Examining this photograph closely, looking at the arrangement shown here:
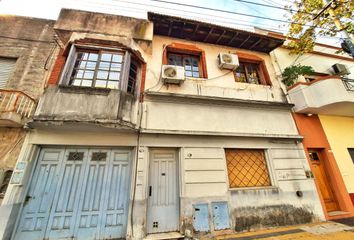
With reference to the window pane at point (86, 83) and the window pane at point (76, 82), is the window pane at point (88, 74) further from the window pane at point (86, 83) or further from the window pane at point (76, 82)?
the window pane at point (76, 82)

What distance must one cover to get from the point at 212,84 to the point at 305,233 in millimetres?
6040

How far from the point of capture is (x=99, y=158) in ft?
16.6

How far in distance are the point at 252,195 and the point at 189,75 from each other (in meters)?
5.52

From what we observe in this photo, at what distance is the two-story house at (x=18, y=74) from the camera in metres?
4.42

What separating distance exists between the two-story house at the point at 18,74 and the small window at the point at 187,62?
4.87 meters

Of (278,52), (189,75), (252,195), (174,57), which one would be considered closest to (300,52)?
(278,52)

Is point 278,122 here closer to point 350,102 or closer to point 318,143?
point 318,143

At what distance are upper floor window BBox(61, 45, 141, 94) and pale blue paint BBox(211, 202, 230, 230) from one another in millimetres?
5206

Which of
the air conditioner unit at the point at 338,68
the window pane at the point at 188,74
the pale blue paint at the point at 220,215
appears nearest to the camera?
the pale blue paint at the point at 220,215

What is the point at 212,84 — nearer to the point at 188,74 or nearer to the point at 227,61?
the point at 188,74

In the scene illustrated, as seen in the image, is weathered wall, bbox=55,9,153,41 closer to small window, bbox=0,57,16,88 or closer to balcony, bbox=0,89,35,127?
small window, bbox=0,57,16,88

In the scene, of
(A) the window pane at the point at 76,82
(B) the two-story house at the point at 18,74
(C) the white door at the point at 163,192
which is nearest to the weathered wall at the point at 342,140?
(C) the white door at the point at 163,192

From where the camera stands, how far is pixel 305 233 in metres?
4.59

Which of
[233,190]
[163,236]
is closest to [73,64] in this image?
[163,236]
